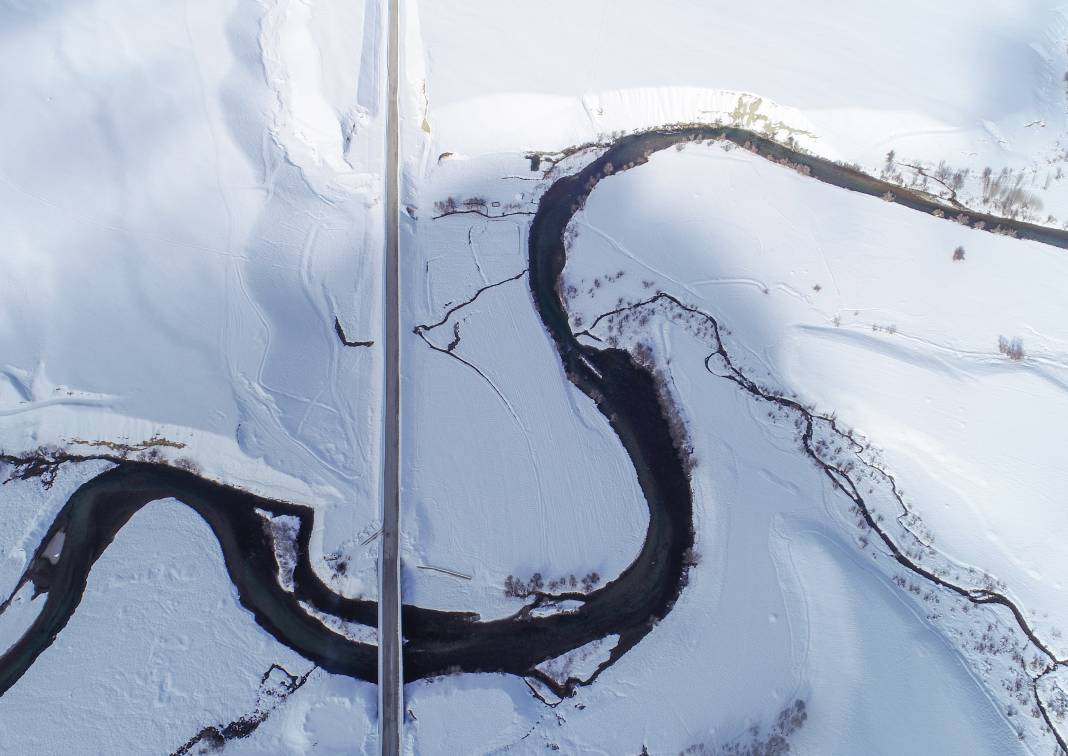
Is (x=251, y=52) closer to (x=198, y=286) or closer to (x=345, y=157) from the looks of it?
(x=345, y=157)

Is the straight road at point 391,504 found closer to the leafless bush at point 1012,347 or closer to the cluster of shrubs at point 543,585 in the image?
the cluster of shrubs at point 543,585

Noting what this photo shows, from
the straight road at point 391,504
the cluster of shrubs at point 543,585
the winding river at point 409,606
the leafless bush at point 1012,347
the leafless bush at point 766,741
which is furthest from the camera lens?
the leafless bush at point 1012,347

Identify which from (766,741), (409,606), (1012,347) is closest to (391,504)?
(409,606)

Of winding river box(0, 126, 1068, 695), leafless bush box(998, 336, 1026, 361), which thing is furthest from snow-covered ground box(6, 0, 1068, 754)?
winding river box(0, 126, 1068, 695)

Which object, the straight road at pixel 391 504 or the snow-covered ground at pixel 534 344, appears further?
the snow-covered ground at pixel 534 344

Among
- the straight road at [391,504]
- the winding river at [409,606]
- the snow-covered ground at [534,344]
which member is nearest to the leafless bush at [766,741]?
the snow-covered ground at [534,344]

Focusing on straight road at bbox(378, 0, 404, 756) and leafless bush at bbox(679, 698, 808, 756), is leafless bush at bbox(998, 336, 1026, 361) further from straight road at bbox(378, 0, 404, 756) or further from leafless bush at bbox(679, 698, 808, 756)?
straight road at bbox(378, 0, 404, 756)
